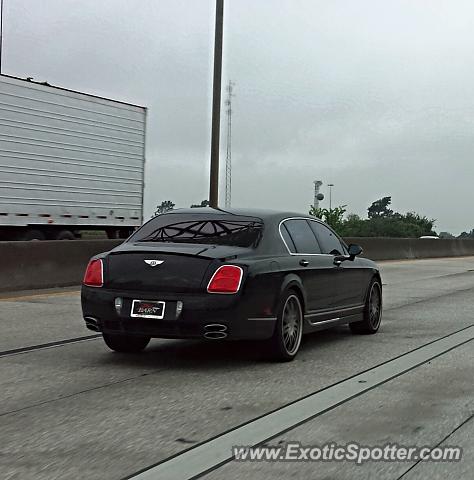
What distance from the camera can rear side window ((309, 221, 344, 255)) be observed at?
880cm

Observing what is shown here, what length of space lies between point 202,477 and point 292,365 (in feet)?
11.0

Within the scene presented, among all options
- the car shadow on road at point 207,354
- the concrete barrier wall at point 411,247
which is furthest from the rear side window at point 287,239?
the concrete barrier wall at point 411,247

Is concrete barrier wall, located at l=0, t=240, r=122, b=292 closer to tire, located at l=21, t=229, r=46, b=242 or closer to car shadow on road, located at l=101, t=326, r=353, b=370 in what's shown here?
tire, located at l=21, t=229, r=46, b=242

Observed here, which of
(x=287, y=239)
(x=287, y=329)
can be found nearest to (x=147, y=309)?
(x=287, y=329)

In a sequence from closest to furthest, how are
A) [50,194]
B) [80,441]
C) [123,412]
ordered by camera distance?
[80,441] < [123,412] < [50,194]

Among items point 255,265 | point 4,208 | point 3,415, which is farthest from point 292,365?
point 4,208

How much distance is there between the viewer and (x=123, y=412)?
5395 millimetres

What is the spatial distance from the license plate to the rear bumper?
36 millimetres

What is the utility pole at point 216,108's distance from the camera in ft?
63.2

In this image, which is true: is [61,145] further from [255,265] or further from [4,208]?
[255,265]

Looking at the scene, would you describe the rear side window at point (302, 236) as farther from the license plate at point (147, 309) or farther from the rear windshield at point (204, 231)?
the license plate at point (147, 309)

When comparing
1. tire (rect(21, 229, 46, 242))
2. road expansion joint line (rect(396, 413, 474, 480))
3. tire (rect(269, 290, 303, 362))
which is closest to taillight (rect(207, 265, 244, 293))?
tire (rect(269, 290, 303, 362))

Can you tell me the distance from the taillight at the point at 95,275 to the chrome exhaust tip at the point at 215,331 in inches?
45.2

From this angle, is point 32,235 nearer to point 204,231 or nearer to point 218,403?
point 204,231
